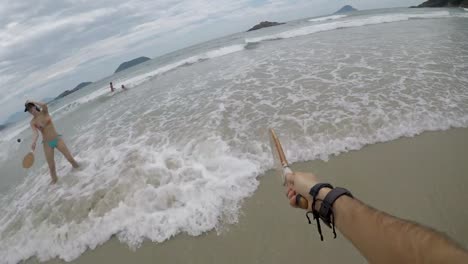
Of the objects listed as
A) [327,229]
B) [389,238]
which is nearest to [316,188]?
[389,238]

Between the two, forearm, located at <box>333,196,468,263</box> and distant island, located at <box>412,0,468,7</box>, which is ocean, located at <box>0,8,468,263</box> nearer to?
forearm, located at <box>333,196,468,263</box>

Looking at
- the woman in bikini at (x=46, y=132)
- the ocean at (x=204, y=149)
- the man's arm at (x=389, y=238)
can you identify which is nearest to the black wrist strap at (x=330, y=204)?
the man's arm at (x=389, y=238)

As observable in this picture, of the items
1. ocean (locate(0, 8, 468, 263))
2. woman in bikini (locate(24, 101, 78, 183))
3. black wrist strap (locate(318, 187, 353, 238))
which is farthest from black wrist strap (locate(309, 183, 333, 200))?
woman in bikini (locate(24, 101, 78, 183))

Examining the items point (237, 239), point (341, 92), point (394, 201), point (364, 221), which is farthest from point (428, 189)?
point (341, 92)

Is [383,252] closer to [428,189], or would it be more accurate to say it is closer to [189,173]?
[428,189]

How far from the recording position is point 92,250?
472 cm

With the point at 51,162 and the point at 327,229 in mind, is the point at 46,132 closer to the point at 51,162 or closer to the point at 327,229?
the point at 51,162

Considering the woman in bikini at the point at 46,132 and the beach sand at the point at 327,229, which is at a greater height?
the woman in bikini at the point at 46,132

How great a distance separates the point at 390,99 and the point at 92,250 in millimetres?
8413

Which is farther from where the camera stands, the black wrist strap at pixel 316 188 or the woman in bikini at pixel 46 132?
the woman in bikini at pixel 46 132

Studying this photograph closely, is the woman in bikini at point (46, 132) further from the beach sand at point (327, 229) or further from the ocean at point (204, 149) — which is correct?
the beach sand at point (327, 229)

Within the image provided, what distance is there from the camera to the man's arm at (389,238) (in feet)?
3.59

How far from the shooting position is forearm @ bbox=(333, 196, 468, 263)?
110cm

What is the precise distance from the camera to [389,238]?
1.35 m
